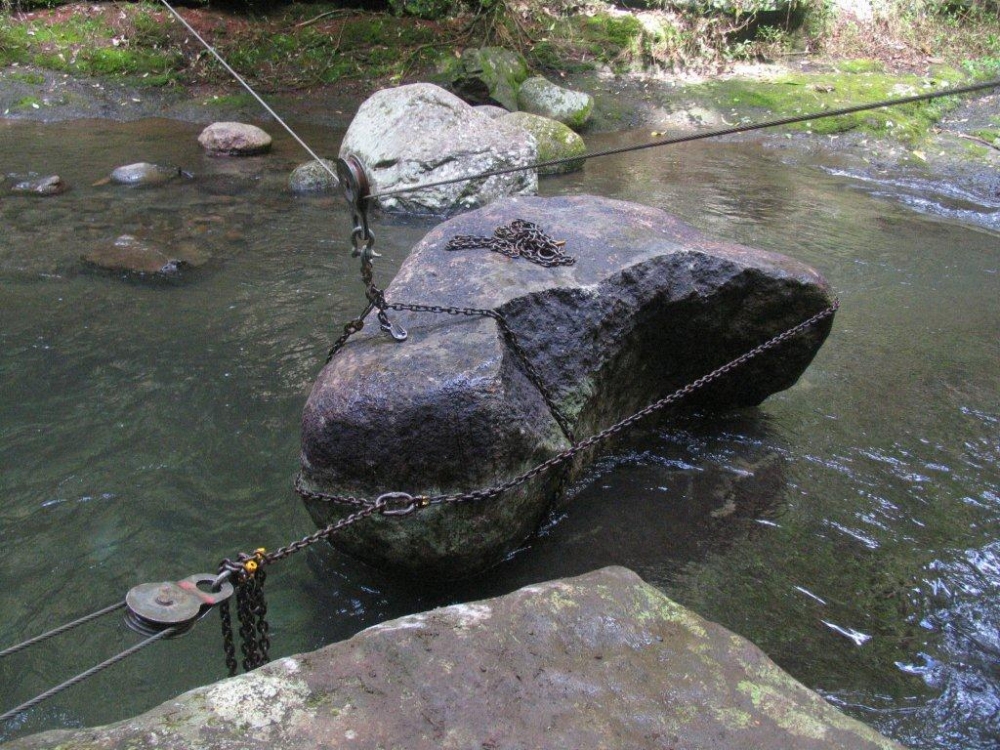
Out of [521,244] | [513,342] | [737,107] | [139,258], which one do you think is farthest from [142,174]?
[737,107]

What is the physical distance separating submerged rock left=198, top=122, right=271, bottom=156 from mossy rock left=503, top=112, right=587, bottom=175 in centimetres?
332

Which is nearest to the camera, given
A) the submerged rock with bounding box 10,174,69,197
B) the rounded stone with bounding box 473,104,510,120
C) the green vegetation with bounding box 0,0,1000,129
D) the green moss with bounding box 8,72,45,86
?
the submerged rock with bounding box 10,174,69,197

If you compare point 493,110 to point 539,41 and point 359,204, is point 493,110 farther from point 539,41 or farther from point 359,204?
point 359,204

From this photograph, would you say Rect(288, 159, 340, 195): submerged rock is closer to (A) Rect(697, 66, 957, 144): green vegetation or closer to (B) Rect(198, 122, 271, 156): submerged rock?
(B) Rect(198, 122, 271, 156): submerged rock

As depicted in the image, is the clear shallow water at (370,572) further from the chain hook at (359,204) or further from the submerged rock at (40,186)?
the chain hook at (359,204)

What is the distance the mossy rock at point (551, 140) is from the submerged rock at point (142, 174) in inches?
168

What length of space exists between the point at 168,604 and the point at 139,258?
205 inches

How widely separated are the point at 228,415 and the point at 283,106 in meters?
9.45

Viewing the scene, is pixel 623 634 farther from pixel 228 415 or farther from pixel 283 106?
pixel 283 106

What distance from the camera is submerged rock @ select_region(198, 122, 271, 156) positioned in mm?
10211

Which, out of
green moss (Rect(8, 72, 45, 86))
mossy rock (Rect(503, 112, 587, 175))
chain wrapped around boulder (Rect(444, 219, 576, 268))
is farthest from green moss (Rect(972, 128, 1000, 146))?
green moss (Rect(8, 72, 45, 86))

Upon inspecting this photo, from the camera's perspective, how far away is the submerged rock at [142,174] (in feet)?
28.8

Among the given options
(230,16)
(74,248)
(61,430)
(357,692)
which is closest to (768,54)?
(230,16)

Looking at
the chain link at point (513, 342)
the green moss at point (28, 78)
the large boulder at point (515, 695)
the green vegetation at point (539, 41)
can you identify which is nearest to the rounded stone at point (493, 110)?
the green vegetation at point (539, 41)
